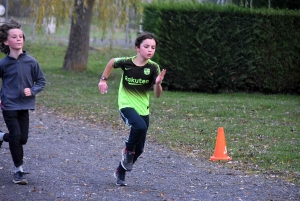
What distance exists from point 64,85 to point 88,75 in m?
2.76

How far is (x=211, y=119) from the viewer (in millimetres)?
13531

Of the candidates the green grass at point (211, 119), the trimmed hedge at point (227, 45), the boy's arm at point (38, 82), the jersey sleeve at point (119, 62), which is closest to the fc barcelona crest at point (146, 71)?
the jersey sleeve at point (119, 62)

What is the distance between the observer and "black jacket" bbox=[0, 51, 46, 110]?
23.7ft

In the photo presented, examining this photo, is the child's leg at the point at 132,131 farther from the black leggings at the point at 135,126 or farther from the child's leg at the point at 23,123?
the child's leg at the point at 23,123

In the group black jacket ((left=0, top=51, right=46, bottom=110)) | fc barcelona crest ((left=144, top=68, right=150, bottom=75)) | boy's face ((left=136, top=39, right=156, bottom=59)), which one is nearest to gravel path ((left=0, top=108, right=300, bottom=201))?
black jacket ((left=0, top=51, right=46, bottom=110))

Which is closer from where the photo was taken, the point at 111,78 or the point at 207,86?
the point at 207,86

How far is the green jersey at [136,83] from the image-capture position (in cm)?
723

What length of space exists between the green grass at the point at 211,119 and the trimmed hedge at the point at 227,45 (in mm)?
617

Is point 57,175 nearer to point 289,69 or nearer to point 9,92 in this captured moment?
point 9,92

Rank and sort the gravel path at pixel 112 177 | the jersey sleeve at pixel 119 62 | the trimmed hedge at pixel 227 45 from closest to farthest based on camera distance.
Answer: the gravel path at pixel 112 177, the jersey sleeve at pixel 119 62, the trimmed hedge at pixel 227 45

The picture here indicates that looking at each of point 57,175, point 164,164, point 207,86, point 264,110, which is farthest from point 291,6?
point 57,175

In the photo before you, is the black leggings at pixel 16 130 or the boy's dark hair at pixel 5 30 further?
the boy's dark hair at pixel 5 30

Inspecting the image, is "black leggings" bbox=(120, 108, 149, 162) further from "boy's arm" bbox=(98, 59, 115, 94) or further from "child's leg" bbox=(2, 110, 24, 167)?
"child's leg" bbox=(2, 110, 24, 167)

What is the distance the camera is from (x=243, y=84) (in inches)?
733
